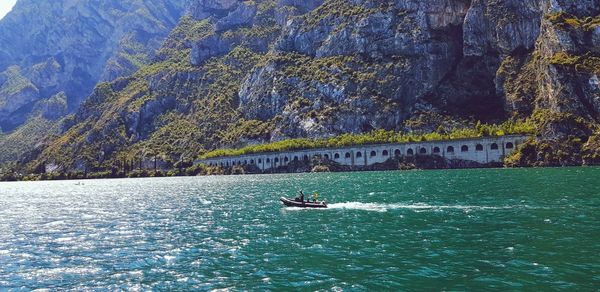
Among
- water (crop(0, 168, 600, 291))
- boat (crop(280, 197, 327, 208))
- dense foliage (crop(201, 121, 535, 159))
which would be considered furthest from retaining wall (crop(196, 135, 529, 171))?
boat (crop(280, 197, 327, 208))

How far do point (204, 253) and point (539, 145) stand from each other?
433ft

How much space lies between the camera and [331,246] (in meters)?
38.6

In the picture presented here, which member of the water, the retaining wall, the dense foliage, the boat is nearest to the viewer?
the water

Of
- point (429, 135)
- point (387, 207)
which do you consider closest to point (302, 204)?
point (387, 207)

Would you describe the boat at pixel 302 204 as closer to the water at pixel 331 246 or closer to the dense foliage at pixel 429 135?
the water at pixel 331 246

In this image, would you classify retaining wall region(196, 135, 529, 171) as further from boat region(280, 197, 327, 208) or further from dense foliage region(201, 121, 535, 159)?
boat region(280, 197, 327, 208)

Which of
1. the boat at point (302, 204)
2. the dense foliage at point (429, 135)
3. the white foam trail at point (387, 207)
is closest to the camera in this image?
the white foam trail at point (387, 207)

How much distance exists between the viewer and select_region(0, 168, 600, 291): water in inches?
1127

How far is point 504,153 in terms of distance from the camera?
501 feet

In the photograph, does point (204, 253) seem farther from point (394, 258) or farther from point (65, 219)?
point (65, 219)

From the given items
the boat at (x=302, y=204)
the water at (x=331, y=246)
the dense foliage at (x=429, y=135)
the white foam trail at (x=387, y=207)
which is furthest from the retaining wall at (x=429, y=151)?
the boat at (x=302, y=204)

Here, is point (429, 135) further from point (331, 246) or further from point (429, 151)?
point (331, 246)

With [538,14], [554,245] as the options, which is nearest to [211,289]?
[554,245]

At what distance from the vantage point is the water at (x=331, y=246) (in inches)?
1127
